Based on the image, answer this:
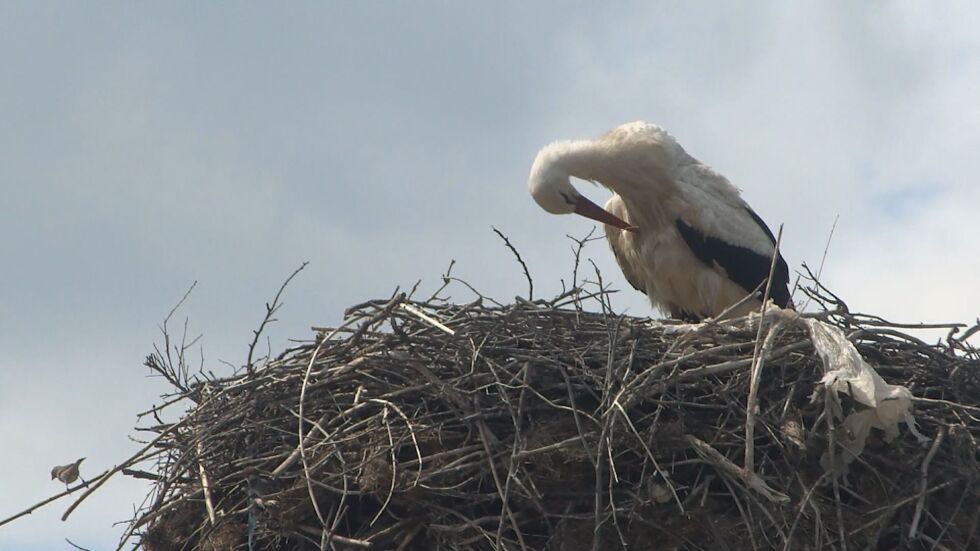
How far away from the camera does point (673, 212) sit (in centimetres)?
684

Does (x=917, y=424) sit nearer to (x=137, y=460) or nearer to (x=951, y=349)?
(x=951, y=349)

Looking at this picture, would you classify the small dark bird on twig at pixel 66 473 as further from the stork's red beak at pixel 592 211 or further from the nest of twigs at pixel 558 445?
the stork's red beak at pixel 592 211

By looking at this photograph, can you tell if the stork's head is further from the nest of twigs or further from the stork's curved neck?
the nest of twigs

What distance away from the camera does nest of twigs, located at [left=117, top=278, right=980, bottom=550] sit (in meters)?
4.61

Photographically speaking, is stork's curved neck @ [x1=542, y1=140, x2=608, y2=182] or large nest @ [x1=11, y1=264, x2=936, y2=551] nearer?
large nest @ [x1=11, y1=264, x2=936, y2=551]

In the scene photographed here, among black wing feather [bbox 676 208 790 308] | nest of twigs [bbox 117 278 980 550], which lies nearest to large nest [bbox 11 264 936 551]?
nest of twigs [bbox 117 278 980 550]

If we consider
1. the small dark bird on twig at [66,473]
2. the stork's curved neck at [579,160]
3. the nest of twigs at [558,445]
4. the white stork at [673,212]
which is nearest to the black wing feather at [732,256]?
the white stork at [673,212]

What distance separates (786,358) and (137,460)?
2368 millimetres

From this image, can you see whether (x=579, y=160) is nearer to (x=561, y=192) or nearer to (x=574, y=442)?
(x=561, y=192)

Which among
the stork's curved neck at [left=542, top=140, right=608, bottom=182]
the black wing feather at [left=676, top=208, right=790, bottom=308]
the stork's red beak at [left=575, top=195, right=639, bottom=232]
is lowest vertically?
the black wing feather at [left=676, top=208, right=790, bottom=308]

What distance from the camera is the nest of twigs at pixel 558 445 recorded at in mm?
4605

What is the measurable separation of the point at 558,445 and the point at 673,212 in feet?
8.18

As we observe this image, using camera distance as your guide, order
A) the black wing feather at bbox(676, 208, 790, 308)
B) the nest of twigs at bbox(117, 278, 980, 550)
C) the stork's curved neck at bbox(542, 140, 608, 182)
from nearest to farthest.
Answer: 1. the nest of twigs at bbox(117, 278, 980, 550)
2. the black wing feather at bbox(676, 208, 790, 308)
3. the stork's curved neck at bbox(542, 140, 608, 182)

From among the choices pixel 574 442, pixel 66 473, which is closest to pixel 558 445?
pixel 574 442
